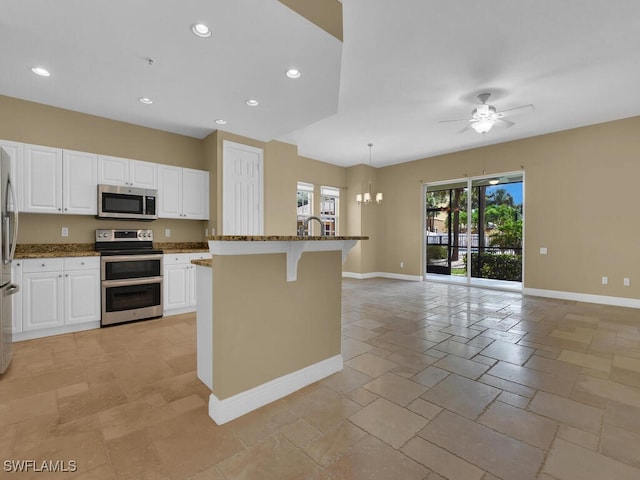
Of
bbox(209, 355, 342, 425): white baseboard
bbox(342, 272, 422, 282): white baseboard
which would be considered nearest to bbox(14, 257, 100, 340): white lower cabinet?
bbox(209, 355, 342, 425): white baseboard

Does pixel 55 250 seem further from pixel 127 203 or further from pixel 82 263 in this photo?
pixel 127 203

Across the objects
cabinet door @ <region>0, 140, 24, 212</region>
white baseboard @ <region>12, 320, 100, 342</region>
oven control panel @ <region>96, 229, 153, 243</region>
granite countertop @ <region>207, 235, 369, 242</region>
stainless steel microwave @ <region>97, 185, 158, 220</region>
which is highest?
cabinet door @ <region>0, 140, 24, 212</region>

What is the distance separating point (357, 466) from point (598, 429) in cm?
152

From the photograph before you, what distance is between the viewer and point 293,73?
2.92m

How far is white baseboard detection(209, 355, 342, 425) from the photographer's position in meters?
1.86

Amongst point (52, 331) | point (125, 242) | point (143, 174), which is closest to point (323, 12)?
point (143, 174)

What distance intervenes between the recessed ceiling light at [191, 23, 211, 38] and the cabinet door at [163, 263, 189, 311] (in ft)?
10.1

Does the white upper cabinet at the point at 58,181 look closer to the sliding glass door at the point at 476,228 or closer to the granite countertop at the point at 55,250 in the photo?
the granite countertop at the point at 55,250

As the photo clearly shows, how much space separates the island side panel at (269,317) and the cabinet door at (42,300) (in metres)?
2.91

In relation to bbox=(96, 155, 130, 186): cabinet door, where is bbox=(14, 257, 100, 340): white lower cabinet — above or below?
below

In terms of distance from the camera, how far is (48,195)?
144 inches

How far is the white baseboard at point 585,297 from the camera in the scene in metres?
4.93

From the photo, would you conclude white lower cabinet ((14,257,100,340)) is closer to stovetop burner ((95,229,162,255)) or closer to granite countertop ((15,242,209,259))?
granite countertop ((15,242,209,259))

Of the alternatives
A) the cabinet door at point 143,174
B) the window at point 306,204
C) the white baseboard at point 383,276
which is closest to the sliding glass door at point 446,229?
the white baseboard at point 383,276
